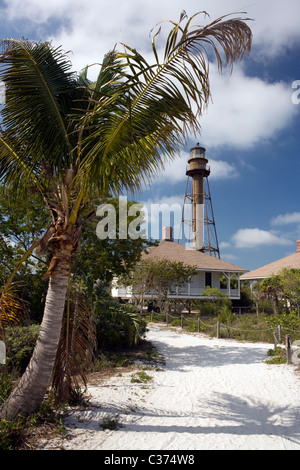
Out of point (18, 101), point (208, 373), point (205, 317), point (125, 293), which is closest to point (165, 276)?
point (205, 317)

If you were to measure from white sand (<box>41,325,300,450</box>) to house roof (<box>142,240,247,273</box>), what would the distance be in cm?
1651

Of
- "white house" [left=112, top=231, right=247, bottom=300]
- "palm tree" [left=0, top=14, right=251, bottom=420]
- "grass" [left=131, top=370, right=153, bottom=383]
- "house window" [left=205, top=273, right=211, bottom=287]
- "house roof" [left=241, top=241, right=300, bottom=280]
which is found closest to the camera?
"palm tree" [left=0, top=14, right=251, bottom=420]

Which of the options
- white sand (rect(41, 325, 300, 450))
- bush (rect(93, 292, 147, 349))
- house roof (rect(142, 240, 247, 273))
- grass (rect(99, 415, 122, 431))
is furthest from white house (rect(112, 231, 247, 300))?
grass (rect(99, 415, 122, 431))

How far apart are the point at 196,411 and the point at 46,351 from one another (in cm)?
315

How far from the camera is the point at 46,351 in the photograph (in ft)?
17.2

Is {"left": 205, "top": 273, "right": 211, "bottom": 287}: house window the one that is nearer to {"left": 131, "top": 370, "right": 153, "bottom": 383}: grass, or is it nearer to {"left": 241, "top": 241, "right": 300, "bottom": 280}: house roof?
{"left": 241, "top": 241, "right": 300, "bottom": 280}: house roof

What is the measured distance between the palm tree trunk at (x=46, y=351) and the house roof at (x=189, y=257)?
69.0 ft

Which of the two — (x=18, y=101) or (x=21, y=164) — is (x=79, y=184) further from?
(x=18, y=101)

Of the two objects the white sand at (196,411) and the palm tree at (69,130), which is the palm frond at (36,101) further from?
the white sand at (196,411)

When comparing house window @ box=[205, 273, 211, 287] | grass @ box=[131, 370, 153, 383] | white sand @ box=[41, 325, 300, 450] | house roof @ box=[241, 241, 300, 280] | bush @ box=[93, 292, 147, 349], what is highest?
house roof @ box=[241, 241, 300, 280]

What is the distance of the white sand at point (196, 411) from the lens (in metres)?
4.97

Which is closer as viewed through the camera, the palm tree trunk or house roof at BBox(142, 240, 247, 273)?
the palm tree trunk

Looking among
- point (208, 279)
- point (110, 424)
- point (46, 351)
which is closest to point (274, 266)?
point (208, 279)

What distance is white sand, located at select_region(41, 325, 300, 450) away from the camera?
16.3 feet
